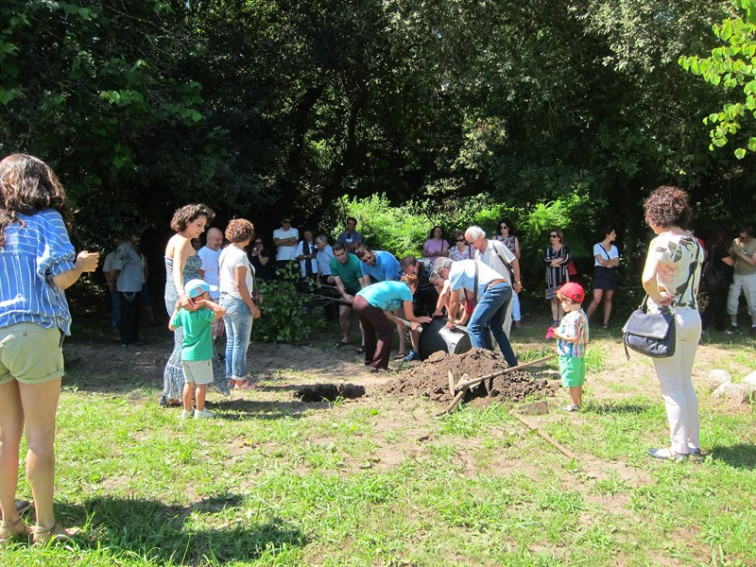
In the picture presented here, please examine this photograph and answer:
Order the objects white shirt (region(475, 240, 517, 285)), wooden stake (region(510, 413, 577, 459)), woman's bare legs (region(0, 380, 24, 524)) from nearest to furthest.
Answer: woman's bare legs (region(0, 380, 24, 524)) → wooden stake (region(510, 413, 577, 459)) → white shirt (region(475, 240, 517, 285))

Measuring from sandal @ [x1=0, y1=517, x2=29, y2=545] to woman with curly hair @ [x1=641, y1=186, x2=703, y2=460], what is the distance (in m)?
4.30

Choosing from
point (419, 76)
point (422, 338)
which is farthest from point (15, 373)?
point (419, 76)

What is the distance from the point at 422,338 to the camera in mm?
9016

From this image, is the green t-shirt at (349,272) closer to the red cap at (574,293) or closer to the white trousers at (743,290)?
the red cap at (574,293)

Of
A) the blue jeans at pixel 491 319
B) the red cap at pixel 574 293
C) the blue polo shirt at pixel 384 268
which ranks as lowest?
the blue jeans at pixel 491 319

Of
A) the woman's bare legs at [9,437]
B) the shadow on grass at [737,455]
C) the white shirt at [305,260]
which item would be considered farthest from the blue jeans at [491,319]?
the white shirt at [305,260]

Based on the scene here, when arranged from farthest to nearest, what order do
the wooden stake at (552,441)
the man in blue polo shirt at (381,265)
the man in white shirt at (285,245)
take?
the man in white shirt at (285,245), the man in blue polo shirt at (381,265), the wooden stake at (552,441)

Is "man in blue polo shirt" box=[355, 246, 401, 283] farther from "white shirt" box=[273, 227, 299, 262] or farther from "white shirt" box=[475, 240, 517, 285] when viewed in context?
→ "white shirt" box=[273, 227, 299, 262]

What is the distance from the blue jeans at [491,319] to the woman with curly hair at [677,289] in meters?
2.67

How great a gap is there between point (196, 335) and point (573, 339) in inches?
138

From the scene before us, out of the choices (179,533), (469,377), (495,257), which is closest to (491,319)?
(495,257)

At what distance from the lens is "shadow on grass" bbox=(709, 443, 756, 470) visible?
508 cm

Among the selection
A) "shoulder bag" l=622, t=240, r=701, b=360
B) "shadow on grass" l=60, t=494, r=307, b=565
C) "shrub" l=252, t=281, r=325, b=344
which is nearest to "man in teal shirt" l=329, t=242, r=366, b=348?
"shrub" l=252, t=281, r=325, b=344

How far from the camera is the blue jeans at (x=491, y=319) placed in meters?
7.66
